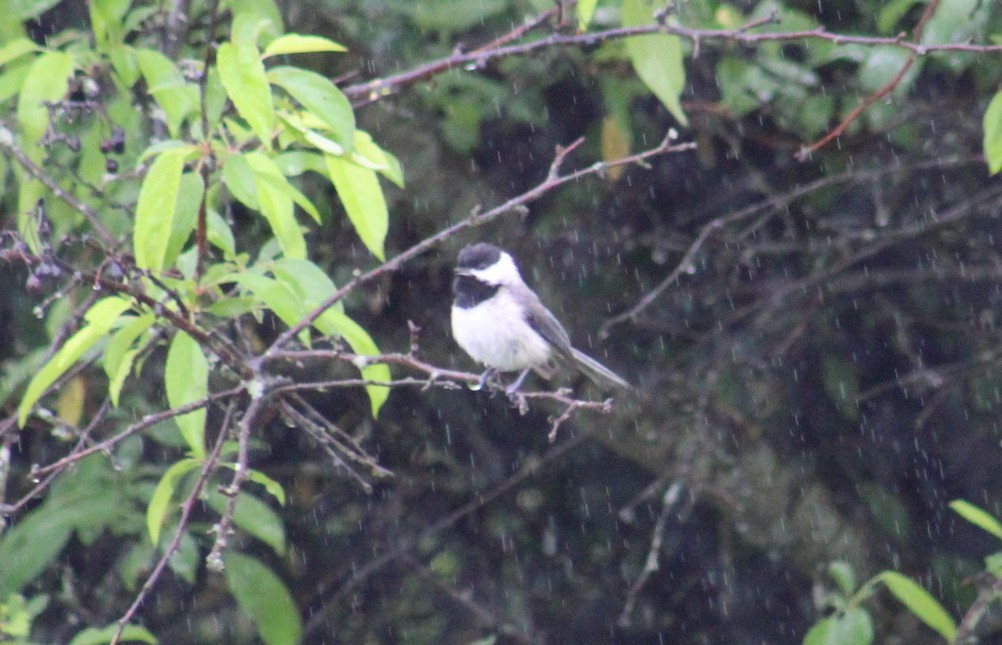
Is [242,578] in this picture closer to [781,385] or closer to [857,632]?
[857,632]

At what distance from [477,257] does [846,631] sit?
5.49ft

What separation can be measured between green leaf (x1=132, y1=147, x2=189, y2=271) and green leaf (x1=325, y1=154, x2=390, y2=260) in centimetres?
39

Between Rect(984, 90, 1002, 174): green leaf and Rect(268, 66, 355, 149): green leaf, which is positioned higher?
Rect(268, 66, 355, 149): green leaf

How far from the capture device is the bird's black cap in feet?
14.0

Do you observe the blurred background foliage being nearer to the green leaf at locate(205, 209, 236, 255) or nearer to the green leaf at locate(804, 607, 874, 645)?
the green leaf at locate(804, 607, 874, 645)

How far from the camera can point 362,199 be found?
2.75 meters

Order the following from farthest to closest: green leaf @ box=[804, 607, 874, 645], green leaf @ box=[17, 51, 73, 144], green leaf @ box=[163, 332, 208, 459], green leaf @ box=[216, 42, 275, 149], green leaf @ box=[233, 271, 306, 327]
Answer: green leaf @ box=[804, 607, 874, 645] → green leaf @ box=[17, 51, 73, 144] → green leaf @ box=[163, 332, 208, 459] → green leaf @ box=[233, 271, 306, 327] → green leaf @ box=[216, 42, 275, 149]

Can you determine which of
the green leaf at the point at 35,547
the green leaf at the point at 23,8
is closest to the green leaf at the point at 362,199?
the green leaf at the point at 23,8

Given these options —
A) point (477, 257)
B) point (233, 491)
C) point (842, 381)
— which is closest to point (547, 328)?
point (477, 257)

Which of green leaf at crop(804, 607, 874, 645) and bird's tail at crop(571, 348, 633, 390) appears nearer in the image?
green leaf at crop(804, 607, 874, 645)

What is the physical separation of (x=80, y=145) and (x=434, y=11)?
1.32m


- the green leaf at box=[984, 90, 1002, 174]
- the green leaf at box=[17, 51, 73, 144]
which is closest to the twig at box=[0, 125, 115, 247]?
the green leaf at box=[17, 51, 73, 144]

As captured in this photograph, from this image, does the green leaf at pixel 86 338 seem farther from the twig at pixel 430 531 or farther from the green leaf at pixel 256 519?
the twig at pixel 430 531

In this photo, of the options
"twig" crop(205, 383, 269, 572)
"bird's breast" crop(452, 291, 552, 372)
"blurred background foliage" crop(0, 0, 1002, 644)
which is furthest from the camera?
"blurred background foliage" crop(0, 0, 1002, 644)
